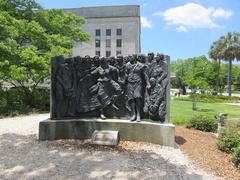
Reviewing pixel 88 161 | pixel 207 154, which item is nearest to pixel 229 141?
pixel 207 154

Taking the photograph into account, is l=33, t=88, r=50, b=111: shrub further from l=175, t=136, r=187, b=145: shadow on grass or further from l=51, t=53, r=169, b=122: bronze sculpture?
l=175, t=136, r=187, b=145: shadow on grass

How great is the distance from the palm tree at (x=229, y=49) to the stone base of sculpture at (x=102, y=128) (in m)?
38.0

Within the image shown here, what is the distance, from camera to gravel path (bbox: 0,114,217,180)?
5.93 m

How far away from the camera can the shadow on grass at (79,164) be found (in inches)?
232

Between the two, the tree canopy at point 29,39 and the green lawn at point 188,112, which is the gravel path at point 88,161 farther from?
the tree canopy at point 29,39

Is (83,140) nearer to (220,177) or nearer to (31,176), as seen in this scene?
(31,176)

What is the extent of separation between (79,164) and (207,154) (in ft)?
11.8

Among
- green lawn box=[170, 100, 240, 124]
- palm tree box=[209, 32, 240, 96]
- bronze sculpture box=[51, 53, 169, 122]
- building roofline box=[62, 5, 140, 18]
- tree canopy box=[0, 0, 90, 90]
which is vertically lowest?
green lawn box=[170, 100, 240, 124]

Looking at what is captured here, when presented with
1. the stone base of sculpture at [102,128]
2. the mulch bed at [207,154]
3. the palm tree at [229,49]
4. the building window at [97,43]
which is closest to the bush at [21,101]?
the stone base of sculpture at [102,128]

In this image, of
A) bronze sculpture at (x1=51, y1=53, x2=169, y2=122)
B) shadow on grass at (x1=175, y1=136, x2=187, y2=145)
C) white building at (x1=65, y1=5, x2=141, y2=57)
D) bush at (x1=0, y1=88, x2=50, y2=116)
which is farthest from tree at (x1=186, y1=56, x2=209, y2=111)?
bronze sculpture at (x1=51, y1=53, x2=169, y2=122)

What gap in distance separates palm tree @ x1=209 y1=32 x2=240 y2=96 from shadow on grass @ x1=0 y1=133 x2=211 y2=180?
1563 inches

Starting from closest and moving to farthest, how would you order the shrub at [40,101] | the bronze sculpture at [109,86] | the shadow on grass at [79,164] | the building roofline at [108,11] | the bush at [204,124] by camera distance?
1. the shadow on grass at [79,164]
2. the bronze sculpture at [109,86]
3. the bush at [204,124]
4. the shrub at [40,101]
5. the building roofline at [108,11]

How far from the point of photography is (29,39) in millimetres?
15648

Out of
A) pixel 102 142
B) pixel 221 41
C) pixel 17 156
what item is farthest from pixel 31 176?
pixel 221 41
